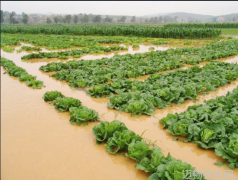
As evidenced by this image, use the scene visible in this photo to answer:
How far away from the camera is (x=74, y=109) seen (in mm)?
5102

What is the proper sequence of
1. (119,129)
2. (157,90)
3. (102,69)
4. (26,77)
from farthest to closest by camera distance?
(102,69) → (26,77) → (157,90) → (119,129)

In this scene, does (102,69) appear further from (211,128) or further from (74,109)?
(211,128)

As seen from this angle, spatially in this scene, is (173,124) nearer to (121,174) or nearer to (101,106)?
(121,174)

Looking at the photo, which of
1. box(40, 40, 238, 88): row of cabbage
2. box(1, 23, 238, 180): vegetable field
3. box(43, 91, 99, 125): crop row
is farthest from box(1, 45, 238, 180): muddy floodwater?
box(40, 40, 238, 88): row of cabbage

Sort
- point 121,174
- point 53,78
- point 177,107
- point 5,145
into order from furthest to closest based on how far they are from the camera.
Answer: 1. point 53,78
2. point 177,107
3. point 5,145
4. point 121,174

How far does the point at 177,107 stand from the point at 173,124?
144cm

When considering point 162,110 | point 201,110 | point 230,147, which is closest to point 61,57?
point 162,110

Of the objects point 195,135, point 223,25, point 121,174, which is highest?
point 223,25

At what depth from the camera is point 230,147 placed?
3.44 m

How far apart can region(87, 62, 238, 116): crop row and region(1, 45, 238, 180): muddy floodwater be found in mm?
223

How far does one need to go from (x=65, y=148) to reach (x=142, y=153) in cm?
149

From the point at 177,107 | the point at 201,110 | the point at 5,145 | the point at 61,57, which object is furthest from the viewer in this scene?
the point at 61,57

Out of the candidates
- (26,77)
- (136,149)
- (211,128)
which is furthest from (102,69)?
(136,149)

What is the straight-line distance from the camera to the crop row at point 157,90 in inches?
213
